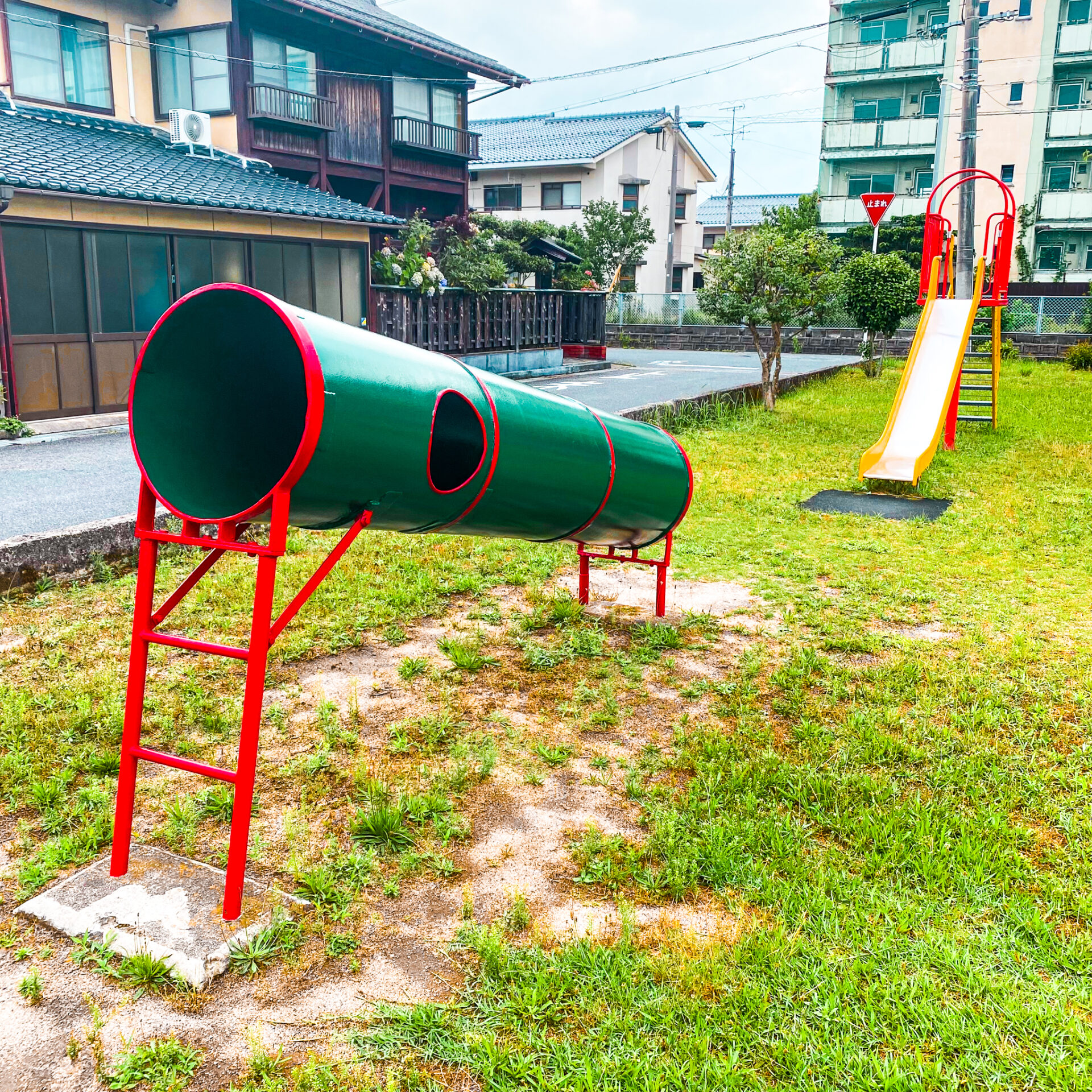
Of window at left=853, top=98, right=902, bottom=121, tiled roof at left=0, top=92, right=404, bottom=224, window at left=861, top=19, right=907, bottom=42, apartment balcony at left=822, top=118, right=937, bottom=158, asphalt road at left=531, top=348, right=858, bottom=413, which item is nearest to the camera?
tiled roof at left=0, top=92, right=404, bottom=224

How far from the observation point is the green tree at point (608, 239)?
3659 centimetres

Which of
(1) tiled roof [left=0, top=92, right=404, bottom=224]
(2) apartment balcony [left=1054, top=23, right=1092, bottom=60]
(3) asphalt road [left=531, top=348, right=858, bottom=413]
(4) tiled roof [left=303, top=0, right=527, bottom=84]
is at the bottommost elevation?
(3) asphalt road [left=531, top=348, right=858, bottom=413]

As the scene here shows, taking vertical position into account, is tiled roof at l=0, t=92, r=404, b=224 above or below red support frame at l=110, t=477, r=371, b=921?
above

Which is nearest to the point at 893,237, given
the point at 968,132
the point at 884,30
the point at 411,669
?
the point at 884,30

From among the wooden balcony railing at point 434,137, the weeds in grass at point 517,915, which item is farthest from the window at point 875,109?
the weeds in grass at point 517,915

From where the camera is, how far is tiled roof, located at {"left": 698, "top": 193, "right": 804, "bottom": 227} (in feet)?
195

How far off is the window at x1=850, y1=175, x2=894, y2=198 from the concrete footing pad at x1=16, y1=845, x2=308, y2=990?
4105cm

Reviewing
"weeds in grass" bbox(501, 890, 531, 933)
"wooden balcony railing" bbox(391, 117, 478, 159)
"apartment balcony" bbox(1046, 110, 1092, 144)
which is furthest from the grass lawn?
"apartment balcony" bbox(1046, 110, 1092, 144)

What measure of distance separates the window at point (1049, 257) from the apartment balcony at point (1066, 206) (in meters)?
1.15

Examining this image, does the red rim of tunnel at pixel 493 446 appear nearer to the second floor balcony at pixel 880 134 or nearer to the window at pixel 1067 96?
the second floor balcony at pixel 880 134

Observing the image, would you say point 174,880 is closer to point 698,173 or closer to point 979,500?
point 979,500

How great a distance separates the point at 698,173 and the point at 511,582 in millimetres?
47433

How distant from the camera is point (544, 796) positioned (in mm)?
3973

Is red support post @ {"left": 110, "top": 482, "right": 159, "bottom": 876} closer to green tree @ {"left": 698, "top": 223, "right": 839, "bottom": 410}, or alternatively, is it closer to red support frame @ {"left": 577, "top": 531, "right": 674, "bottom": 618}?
red support frame @ {"left": 577, "top": 531, "right": 674, "bottom": 618}
